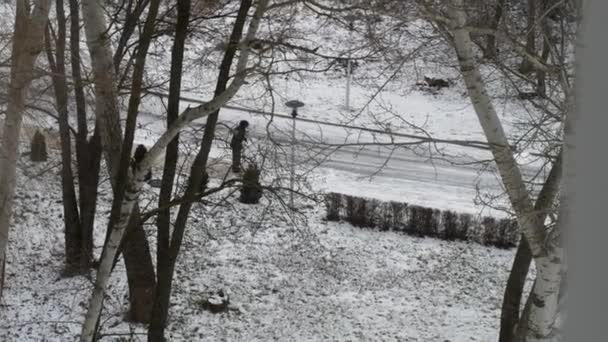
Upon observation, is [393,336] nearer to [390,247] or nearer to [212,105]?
[390,247]

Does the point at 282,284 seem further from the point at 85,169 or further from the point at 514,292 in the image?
the point at 514,292

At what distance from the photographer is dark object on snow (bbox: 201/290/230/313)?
34.2 feet

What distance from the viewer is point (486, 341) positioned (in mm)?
10078

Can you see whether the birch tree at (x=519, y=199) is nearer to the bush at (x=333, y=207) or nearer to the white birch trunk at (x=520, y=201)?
the white birch trunk at (x=520, y=201)

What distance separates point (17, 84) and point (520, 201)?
18.0 feet

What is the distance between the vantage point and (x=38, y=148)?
43.5 feet

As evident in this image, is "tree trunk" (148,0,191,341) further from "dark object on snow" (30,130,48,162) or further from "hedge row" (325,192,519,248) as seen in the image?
"dark object on snow" (30,130,48,162)

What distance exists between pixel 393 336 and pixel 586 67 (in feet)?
30.6

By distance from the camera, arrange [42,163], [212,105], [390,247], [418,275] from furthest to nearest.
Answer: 1. [42,163]
2. [390,247]
3. [418,275]
4. [212,105]

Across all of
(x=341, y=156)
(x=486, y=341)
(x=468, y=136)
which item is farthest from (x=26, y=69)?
(x=468, y=136)

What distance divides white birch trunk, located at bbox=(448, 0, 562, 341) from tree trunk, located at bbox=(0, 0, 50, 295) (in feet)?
15.7

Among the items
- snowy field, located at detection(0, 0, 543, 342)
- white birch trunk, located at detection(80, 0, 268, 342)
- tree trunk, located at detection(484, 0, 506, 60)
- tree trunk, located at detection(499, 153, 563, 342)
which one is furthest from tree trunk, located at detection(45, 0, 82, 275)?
tree trunk, located at detection(499, 153, 563, 342)

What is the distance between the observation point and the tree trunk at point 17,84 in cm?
712

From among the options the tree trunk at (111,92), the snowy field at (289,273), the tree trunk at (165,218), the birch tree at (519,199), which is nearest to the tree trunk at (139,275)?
the snowy field at (289,273)
